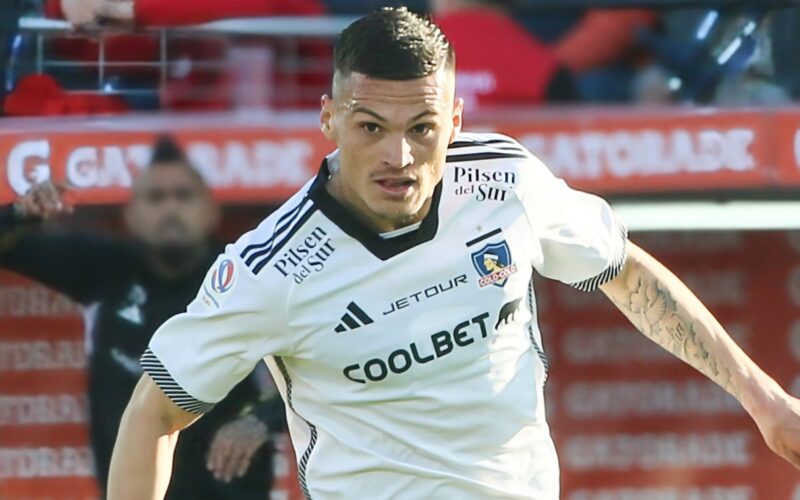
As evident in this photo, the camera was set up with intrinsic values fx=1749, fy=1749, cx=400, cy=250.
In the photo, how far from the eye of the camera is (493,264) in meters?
3.01

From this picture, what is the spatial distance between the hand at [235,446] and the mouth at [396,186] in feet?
7.17

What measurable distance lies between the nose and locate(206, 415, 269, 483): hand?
2.23 m

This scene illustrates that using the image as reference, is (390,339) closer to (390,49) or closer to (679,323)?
(390,49)

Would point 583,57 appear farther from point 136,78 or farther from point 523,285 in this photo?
point 523,285

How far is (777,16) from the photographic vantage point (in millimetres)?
5000

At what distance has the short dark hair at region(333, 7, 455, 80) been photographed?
9.37 feet

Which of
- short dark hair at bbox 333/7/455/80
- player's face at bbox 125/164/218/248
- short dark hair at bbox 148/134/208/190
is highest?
short dark hair at bbox 333/7/455/80

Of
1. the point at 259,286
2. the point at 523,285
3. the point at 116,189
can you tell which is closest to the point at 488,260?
the point at 523,285

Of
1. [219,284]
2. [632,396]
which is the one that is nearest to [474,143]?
[219,284]

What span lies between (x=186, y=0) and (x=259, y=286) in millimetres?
2172

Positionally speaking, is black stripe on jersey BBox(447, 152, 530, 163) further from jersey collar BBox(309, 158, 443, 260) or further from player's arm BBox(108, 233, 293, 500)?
player's arm BBox(108, 233, 293, 500)

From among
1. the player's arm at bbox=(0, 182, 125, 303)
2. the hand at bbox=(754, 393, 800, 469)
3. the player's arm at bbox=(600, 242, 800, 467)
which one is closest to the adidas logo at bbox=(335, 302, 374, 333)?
the player's arm at bbox=(600, 242, 800, 467)

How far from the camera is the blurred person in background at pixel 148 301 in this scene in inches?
193

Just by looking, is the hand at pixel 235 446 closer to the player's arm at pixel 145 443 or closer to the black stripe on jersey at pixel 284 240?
the player's arm at pixel 145 443
